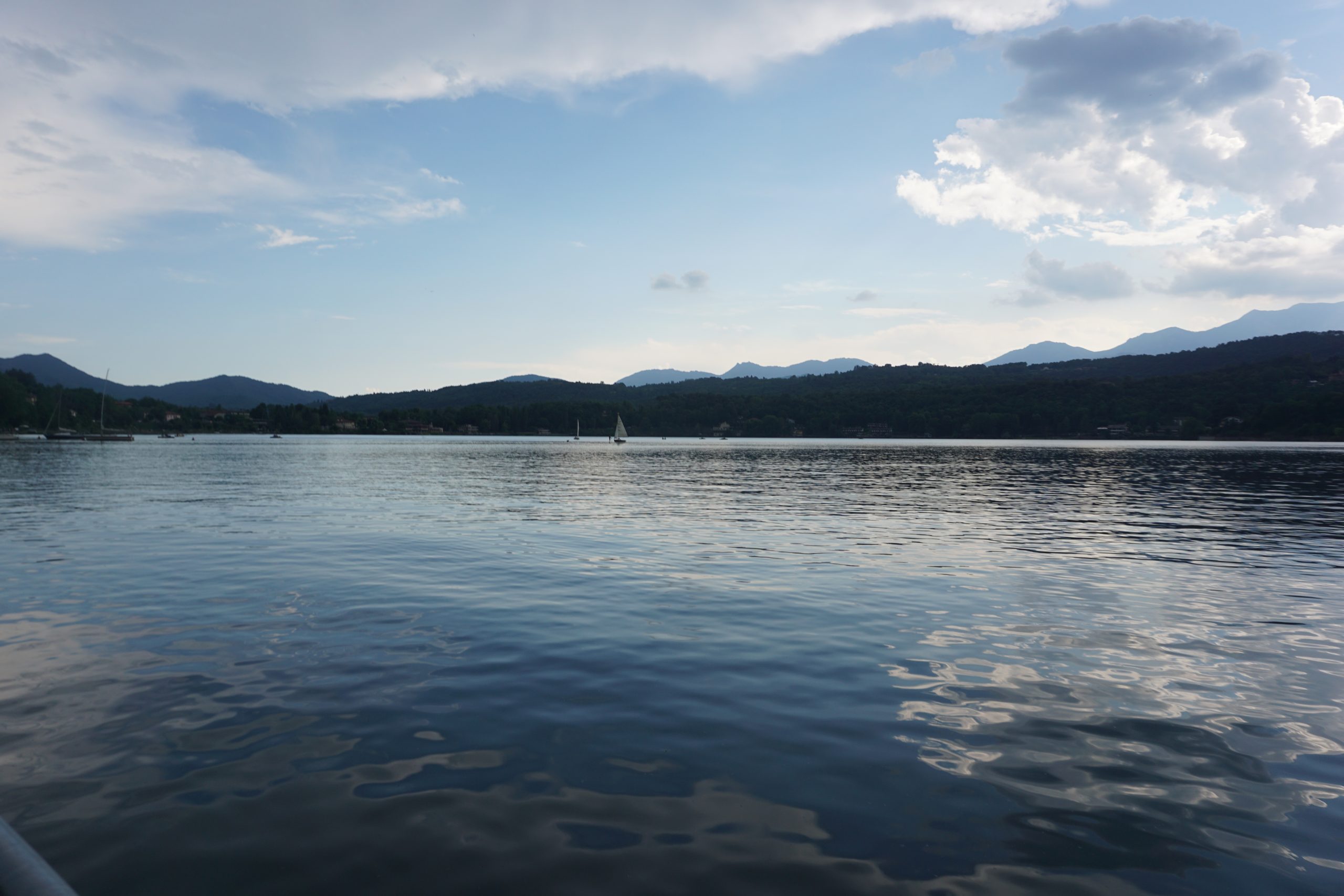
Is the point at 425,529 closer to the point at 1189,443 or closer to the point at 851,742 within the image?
the point at 851,742

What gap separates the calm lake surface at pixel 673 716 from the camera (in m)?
6.84

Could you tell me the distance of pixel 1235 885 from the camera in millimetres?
6559

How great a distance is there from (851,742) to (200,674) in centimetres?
1063

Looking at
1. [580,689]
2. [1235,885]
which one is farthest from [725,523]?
[1235,885]

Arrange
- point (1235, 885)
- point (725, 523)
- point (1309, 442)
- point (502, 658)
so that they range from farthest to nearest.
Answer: point (1309, 442), point (725, 523), point (502, 658), point (1235, 885)

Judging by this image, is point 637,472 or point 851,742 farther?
point 637,472

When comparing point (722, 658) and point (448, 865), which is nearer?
point (448, 865)

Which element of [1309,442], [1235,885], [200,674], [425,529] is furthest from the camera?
[1309,442]

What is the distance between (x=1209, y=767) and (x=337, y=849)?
10.3 metres

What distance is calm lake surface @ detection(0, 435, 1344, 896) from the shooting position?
22.5ft

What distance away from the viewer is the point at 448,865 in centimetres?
660

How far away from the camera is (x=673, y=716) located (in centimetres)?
1038

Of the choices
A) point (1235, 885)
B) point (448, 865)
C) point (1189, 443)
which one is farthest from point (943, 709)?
point (1189, 443)

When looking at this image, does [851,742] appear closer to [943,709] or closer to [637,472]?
[943,709]
